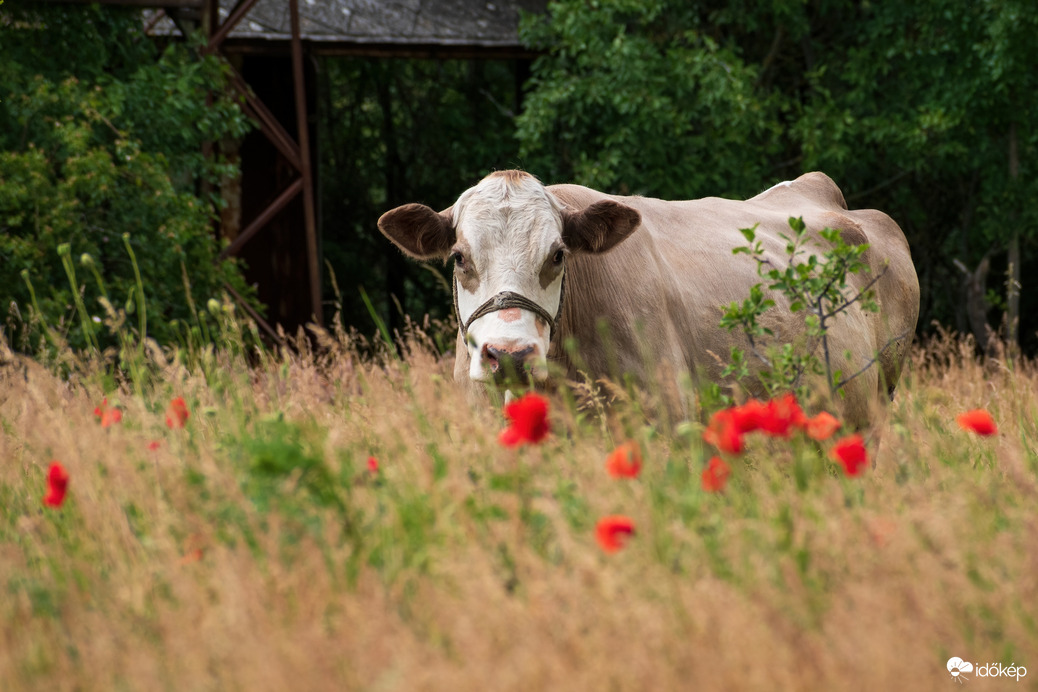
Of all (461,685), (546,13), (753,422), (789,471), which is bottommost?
(789,471)

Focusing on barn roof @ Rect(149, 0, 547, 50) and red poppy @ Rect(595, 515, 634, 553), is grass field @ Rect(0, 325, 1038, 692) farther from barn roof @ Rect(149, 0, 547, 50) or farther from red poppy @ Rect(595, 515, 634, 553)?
barn roof @ Rect(149, 0, 547, 50)

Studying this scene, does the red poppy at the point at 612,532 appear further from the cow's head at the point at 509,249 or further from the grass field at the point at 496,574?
the cow's head at the point at 509,249

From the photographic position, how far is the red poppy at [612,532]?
1.98 m

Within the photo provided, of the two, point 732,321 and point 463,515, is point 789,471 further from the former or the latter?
point 463,515

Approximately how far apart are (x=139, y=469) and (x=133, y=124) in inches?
245

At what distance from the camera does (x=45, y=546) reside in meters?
2.66

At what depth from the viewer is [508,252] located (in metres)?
3.95

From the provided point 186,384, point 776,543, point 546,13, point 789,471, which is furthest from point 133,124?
point 776,543

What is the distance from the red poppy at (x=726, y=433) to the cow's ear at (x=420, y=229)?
2187 mm

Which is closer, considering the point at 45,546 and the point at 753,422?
the point at 753,422

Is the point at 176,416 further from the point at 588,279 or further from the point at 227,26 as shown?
the point at 227,26

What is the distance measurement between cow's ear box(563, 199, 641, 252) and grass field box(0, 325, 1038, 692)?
1522 millimetres

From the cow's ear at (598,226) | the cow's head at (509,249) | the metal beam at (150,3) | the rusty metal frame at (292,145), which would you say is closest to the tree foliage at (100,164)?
the metal beam at (150,3)

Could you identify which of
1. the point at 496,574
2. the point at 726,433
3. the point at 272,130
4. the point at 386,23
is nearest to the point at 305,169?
the point at 272,130
